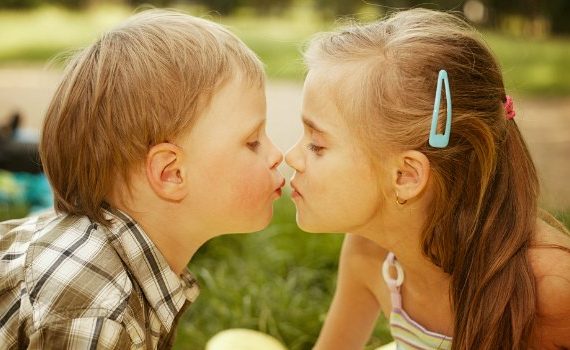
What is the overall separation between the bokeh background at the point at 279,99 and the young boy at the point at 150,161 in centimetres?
33

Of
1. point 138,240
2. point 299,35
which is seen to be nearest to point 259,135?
point 138,240

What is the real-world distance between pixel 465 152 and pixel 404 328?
2.07ft

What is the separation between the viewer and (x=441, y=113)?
183cm

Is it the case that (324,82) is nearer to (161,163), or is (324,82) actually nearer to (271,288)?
(161,163)

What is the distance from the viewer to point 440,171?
1.88 metres

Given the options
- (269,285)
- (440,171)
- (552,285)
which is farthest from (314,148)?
(269,285)

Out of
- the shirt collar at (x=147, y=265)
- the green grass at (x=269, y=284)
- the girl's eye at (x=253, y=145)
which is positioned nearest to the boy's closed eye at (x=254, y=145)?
the girl's eye at (x=253, y=145)

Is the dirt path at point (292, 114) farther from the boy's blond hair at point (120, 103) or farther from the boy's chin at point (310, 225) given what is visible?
the boy's blond hair at point (120, 103)

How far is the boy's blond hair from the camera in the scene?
1844 mm

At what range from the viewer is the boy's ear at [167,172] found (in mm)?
1867

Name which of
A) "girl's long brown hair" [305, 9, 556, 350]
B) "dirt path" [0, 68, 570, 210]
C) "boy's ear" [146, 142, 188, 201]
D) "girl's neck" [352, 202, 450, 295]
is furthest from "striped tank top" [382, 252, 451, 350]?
"dirt path" [0, 68, 570, 210]

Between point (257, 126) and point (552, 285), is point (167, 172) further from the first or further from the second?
point (552, 285)

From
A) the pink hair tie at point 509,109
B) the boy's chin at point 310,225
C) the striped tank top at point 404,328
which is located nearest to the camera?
the pink hair tie at point 509,109

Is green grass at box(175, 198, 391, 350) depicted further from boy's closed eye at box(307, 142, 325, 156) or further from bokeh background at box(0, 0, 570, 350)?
boy's closed eye at box(307, 142, 325, 156)
